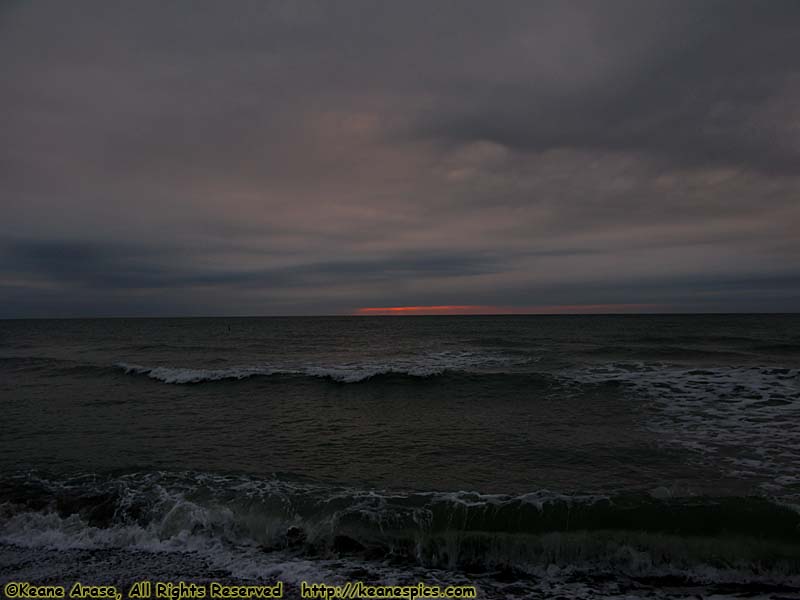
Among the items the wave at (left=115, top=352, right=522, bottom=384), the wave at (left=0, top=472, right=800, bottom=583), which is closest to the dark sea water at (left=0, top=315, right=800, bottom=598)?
the wave at (left=0, top=472, right=800, bottom=583)

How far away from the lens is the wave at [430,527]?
630 cm

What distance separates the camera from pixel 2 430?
13.1 m

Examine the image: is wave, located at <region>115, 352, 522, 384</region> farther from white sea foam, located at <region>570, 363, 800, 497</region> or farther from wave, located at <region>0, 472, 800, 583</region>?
wave, located at <region>0, 472, 800, 583</region>

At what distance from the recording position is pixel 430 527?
23.1 ft

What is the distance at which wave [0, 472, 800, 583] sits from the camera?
20.7 ft

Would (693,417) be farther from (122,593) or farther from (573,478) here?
(122,593)

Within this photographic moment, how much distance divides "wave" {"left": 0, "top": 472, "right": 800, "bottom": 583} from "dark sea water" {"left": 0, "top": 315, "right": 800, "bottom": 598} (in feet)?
0.10

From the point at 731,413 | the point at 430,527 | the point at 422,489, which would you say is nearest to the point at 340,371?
the point at 422,489

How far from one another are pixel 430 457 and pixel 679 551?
5.19 metres

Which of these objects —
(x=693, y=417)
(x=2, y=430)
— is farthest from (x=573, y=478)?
(x=2, y=430)

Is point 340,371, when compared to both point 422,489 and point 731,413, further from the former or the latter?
point 731,413

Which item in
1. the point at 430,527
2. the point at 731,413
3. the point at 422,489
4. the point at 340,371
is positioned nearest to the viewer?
the point at 430,527

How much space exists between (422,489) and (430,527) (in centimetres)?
134

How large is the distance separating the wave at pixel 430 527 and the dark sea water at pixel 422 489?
0.03 m
